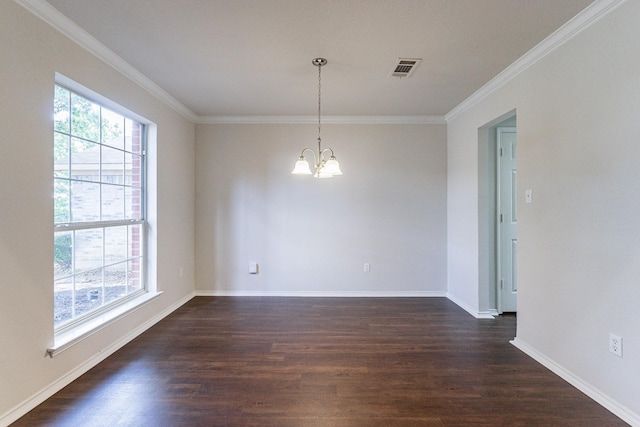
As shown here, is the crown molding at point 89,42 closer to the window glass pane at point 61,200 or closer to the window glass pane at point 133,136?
the window glass pane at point 133,136

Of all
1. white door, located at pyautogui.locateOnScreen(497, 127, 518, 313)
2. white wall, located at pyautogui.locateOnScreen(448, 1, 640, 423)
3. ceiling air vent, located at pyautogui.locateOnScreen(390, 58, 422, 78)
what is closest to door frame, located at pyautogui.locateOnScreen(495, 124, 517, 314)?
white door, located at pyautogui.locateOnScreen(497, 127, 518, 313)

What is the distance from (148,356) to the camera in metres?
2.52

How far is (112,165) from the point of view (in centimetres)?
280

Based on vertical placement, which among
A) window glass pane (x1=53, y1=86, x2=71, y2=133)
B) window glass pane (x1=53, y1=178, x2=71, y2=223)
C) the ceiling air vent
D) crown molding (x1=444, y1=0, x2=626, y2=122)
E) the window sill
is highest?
the ceiling air vent

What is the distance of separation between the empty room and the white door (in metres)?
0.02

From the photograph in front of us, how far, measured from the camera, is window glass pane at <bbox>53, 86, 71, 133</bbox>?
2.19 meters

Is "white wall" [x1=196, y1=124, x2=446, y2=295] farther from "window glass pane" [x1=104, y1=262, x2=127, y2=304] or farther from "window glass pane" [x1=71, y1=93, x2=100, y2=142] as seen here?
"window glass pane" [x1=71, y1=93, x2=100, y2=142]

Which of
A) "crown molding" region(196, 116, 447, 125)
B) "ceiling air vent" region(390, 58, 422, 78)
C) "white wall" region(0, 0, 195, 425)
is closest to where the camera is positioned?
"white wall" region(0, 0, 195, 425)

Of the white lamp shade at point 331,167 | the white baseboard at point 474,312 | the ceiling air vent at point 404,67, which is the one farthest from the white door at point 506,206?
the white lamp shade at point 331,167

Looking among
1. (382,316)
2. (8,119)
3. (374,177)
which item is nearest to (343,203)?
(374,177)

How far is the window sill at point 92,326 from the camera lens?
81.3 inches

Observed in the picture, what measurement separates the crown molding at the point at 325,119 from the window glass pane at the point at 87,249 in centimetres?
227

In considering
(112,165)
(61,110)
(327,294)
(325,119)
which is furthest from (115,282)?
(325,119)

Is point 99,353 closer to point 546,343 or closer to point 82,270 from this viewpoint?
point 82,270
